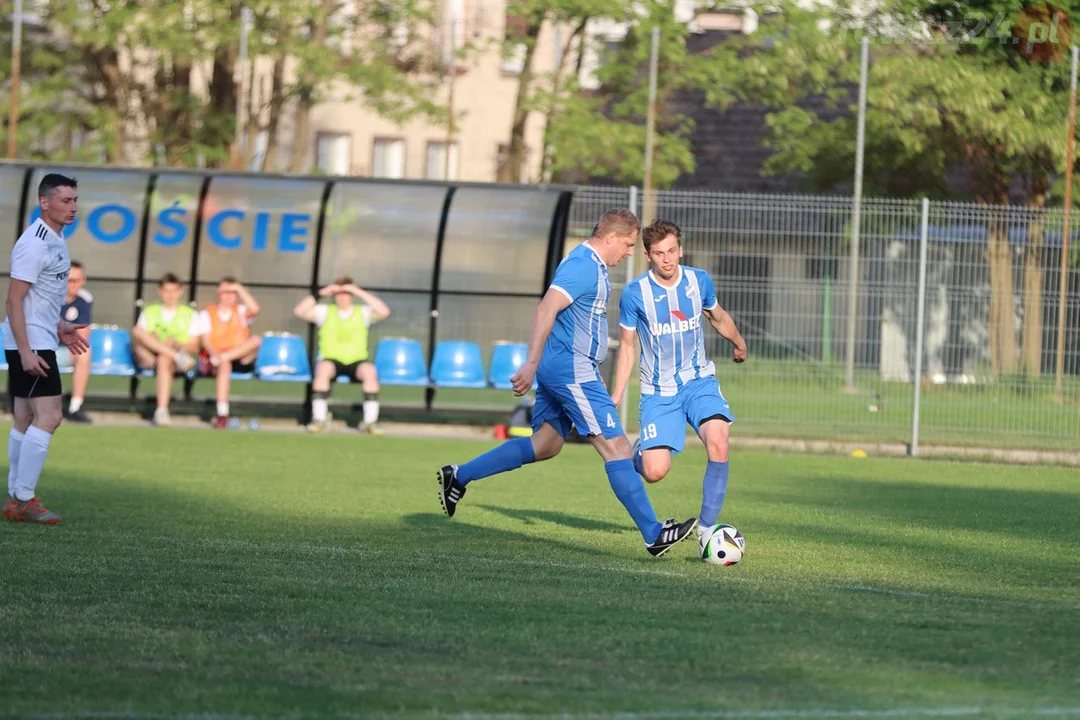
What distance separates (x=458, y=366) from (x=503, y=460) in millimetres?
9562

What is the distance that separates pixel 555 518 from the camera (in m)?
10.8

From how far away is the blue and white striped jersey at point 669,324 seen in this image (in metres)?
9.23

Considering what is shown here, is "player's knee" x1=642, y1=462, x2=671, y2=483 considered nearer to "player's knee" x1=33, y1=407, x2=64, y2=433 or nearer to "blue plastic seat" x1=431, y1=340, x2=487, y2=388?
"player's knee" x1=33, y1=407, x2=64, y2=433

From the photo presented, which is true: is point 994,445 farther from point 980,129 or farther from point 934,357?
point 980,129

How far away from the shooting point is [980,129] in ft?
82.1

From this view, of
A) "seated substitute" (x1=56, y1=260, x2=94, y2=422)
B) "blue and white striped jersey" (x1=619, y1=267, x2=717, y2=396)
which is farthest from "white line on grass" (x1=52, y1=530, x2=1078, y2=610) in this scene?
"seated substitute" (x1=56, y1=260, x2=94, y2=422)

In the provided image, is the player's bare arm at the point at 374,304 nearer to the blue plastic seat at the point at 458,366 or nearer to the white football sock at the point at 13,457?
the blue plastic seat at the point at 458,366

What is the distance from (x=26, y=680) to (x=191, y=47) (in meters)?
23.5

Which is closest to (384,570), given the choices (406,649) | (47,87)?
(406,649)

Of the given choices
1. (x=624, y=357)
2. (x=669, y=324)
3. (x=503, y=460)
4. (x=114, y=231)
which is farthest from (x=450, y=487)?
(x=114, y=231)

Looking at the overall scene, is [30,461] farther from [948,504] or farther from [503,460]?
[948,504]

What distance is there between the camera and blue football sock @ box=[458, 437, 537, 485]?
9688mm

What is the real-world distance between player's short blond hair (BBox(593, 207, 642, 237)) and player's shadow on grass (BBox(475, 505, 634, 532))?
214 cm

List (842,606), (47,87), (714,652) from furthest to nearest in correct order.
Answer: (47,87)
(842,606)
(714,652)
